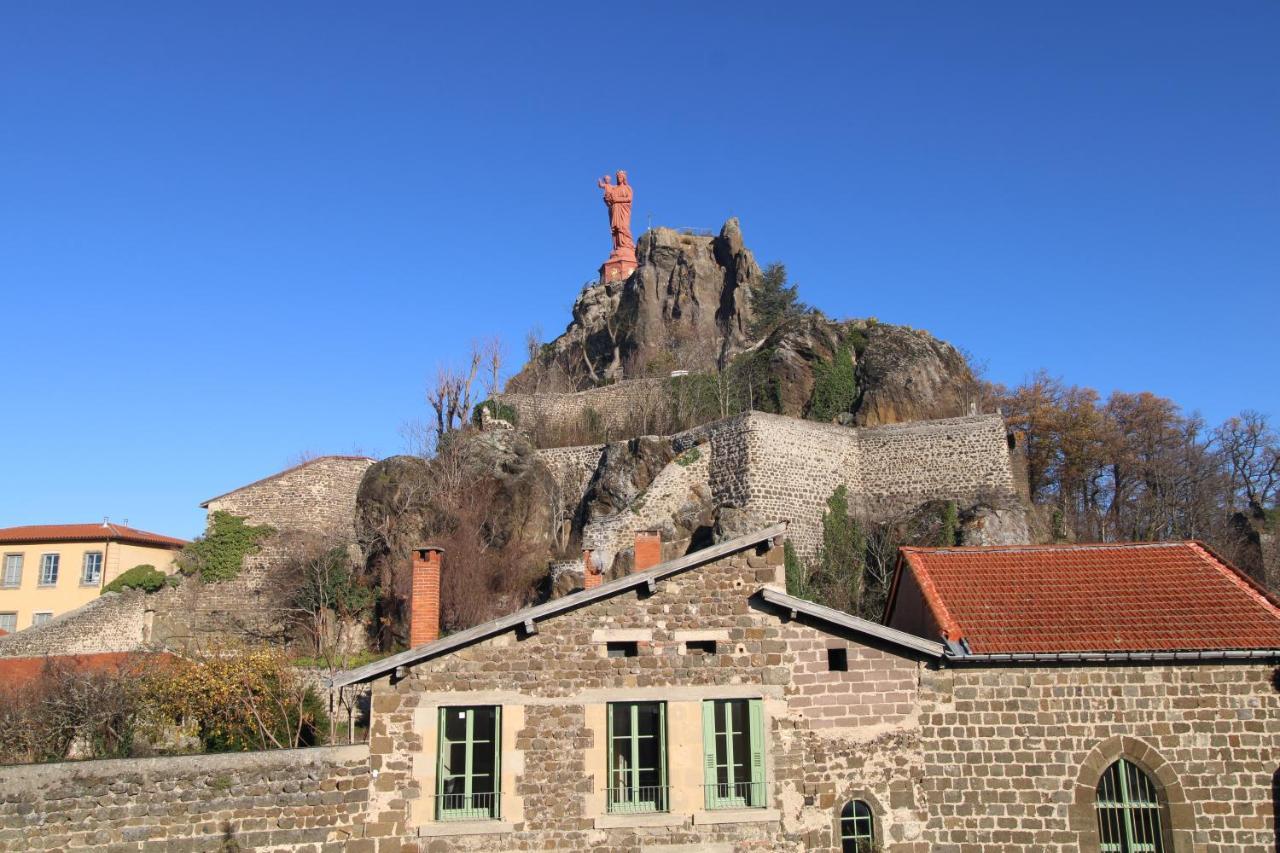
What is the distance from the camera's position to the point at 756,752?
12.6 meters

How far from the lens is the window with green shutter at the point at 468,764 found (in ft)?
39.8

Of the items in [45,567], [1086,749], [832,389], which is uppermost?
[832,389]

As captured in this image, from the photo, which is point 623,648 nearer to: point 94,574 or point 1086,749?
point 1086,749

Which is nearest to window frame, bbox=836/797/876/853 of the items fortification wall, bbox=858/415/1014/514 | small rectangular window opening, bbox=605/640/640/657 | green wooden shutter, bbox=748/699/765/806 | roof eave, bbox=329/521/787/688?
green wooden shutter, bbox=748/699/765/806

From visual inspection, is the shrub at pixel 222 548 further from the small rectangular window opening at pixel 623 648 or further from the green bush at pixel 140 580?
the small rectangular window opening at pixel 623 648

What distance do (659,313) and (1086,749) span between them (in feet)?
141

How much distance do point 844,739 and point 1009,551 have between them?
4.39 m

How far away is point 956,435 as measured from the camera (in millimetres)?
31719

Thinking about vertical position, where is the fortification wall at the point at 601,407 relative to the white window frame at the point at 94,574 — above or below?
above

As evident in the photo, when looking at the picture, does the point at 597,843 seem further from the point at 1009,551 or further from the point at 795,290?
the point at 795,290

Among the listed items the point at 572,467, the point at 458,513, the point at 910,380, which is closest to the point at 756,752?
the point at 458,513

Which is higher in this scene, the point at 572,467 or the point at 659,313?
the point at 659,313

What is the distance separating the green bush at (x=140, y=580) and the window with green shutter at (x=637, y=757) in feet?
76.3

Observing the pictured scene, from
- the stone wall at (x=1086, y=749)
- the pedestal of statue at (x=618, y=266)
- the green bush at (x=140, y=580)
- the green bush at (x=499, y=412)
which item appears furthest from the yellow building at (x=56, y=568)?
the pedestal of statue at (x=618, y=266)
